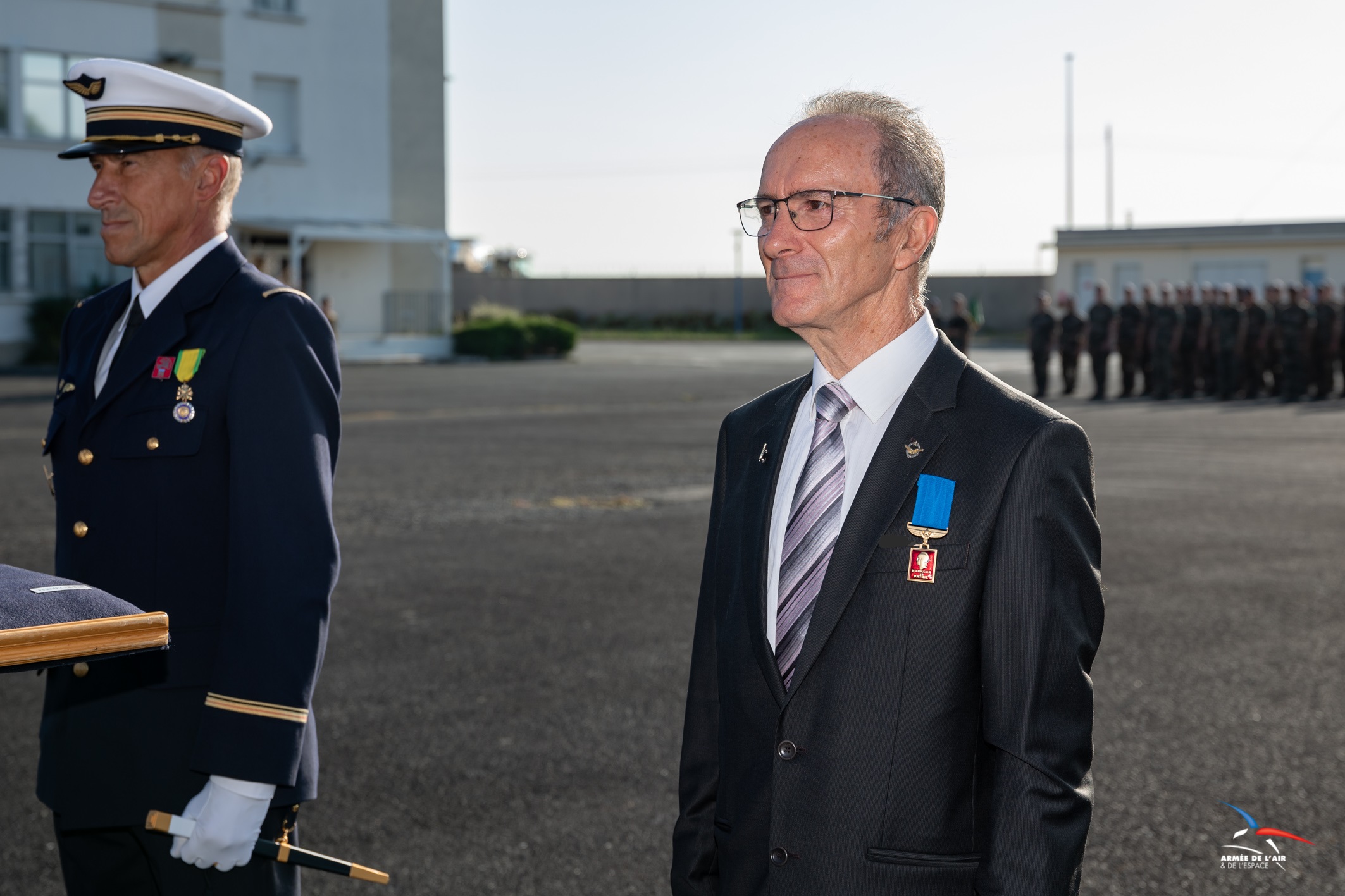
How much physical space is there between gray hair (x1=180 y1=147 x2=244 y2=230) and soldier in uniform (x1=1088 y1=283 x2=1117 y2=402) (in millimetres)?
25192

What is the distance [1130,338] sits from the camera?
2719 centimetres

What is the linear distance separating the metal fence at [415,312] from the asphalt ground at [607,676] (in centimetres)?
2522

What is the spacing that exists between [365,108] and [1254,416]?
2544cm

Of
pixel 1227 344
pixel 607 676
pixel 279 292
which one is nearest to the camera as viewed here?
pixel 279 292

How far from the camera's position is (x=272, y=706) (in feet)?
7.86

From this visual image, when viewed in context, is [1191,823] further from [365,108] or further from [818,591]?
[365,108]

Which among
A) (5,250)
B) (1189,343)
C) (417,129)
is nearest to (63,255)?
(5,250)

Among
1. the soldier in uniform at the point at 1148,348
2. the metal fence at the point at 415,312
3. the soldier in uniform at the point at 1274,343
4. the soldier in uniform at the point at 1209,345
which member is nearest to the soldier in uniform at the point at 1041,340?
the soldier in uniform at the point at 1148,348

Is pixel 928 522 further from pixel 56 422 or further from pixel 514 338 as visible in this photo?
pixel 514 338

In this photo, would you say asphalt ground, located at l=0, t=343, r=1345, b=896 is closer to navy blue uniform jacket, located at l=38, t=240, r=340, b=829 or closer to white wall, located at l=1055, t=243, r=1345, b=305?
navy blue uniform jacket, located at l=38, t=240, r=340, b=829

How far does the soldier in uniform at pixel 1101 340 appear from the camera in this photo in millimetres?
26734

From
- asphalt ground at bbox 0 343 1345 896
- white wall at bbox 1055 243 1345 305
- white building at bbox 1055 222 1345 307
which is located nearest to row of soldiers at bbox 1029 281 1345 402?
asphalt ground at bbox 0 343 1345 896

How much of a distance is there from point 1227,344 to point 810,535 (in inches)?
1051

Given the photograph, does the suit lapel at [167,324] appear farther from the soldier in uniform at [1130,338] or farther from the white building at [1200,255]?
the white building at [1200,255]
